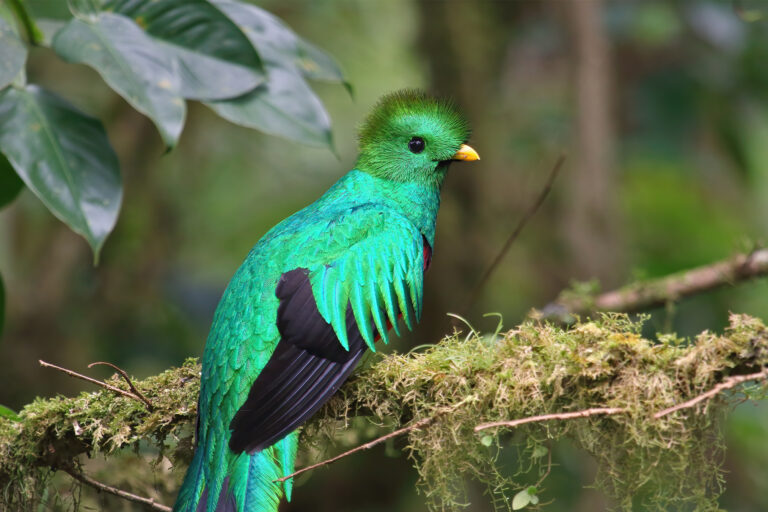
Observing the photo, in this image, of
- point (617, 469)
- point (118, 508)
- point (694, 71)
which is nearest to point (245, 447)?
point (617, 469)

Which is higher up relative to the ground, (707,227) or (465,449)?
(465,449)

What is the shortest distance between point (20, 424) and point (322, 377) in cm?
105

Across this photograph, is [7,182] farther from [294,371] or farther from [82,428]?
[294,371]

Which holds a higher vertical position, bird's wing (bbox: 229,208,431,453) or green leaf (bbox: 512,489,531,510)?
bird's wing (bbox: 229,208,431,453)

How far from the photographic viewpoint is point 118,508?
3844 mm

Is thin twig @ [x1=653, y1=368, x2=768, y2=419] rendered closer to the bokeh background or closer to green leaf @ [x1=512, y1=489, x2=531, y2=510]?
green leaf @ [x1=512, y1=489, x2=531, y2=510]

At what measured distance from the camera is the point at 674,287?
4.12 m

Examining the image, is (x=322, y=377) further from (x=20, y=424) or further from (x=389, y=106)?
(x=389, y=106)

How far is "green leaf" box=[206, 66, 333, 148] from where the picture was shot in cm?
323

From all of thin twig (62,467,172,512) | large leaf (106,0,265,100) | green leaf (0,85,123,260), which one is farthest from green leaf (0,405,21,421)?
large leaf (106,0,265,100)

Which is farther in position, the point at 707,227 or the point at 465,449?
the point at 707,227

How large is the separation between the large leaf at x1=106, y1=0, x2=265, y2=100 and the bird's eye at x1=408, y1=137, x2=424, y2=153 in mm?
716

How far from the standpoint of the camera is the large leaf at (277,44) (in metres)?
3.53

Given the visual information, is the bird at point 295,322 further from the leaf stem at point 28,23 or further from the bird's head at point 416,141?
the leaf stem at point 28,23
